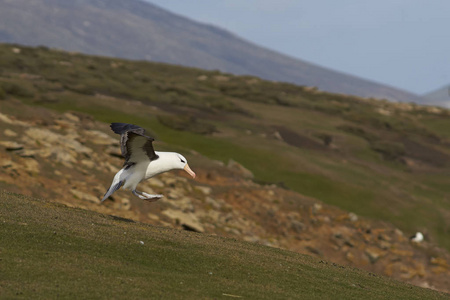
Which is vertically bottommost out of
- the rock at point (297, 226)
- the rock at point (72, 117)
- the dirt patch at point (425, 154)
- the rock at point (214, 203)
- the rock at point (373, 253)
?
the rock at point (373, 253)

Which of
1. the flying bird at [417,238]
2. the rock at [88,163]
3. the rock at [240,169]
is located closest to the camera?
the rock at [88,163]

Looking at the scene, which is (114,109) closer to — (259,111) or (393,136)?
(259,111)

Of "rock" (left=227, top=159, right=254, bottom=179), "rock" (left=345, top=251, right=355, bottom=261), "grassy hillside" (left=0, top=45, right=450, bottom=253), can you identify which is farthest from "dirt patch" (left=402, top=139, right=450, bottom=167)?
"rock" (left=345, top=251, right=355, bottom=261)

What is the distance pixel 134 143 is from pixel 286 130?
201 ft

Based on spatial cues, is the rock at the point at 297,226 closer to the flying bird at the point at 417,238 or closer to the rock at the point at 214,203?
the rock at the point at 214,203

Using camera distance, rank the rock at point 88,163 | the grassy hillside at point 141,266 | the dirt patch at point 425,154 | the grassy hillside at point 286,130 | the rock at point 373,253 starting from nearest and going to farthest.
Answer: the grassy hillside at point 141,266
the rock at point 88,163
the rock at point 373,253
the grassy hillside at point 286,130
the dirt patch at point 425,154

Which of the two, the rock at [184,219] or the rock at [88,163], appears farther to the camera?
the rock at [88,163]

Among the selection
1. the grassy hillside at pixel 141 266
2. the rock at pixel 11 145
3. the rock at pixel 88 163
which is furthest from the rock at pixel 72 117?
the grassy hillside at pixel 141 266

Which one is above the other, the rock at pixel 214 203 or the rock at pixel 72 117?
the rock at pixel 72 117

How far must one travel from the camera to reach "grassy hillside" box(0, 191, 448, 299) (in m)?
15.9

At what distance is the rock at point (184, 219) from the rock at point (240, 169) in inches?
520

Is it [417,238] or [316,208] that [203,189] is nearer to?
[316,208]

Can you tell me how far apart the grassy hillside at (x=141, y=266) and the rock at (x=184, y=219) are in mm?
14021

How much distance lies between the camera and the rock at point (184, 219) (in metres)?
38.4
